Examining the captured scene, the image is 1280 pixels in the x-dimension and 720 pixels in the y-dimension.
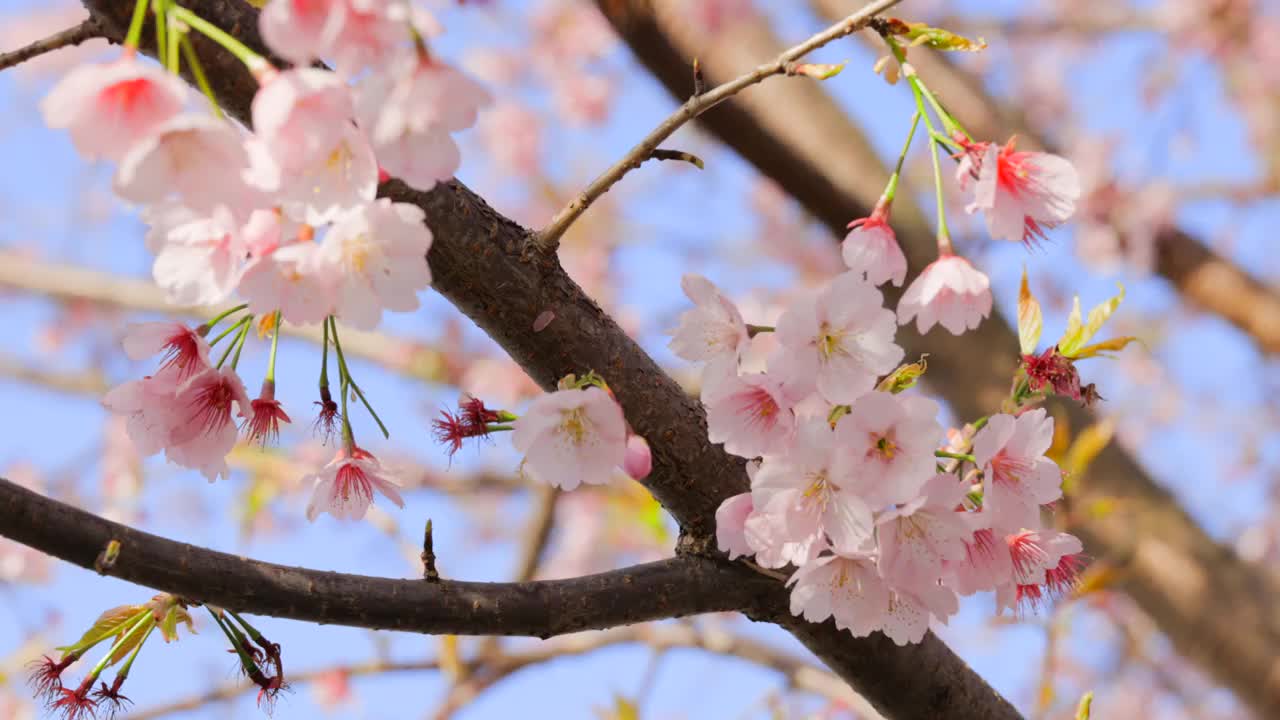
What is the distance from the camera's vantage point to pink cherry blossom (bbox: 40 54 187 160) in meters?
0.77

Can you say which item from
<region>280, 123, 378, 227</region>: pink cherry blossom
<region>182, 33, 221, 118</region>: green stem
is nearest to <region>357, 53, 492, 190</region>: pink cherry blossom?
<region>280, 123, 378, 227</region>: pink cherry blossom

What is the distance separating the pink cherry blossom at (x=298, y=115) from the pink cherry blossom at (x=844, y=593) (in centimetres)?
59

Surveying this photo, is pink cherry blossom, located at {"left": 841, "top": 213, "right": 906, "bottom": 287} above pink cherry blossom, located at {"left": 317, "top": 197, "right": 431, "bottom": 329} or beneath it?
above

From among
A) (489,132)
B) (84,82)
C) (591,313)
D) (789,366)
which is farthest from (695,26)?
(489,132)

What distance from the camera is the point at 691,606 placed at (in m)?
1.17

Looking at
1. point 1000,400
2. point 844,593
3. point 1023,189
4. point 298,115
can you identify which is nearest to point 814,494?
point 844,593

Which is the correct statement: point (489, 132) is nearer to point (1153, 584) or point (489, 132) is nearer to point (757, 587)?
point (1153, 584)

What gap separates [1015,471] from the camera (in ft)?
3.37

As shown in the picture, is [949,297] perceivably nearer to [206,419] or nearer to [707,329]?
[707,329]

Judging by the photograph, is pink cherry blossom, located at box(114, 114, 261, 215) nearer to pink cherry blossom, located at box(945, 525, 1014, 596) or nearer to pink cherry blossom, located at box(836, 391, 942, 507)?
pink cherry blossom, located at box(836, 391, 942, 507)

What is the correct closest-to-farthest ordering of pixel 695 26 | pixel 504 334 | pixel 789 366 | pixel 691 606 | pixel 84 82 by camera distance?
1. pixel 84 82
2. pixel 789 366
3. pixel 504 334
4. pixel 691 606
5. pixel 695 26

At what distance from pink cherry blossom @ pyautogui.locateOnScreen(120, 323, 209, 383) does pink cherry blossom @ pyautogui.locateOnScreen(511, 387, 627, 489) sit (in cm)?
34

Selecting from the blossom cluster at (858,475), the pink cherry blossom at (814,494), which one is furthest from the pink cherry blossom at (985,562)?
the pink cherry blossom at (814,494)

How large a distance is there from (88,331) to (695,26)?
576 centimetres
